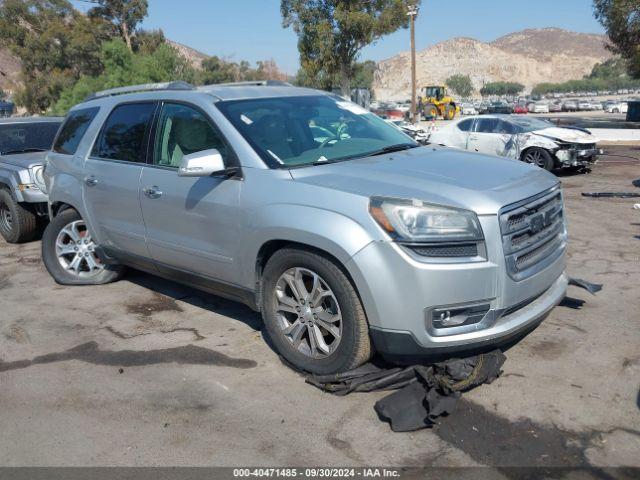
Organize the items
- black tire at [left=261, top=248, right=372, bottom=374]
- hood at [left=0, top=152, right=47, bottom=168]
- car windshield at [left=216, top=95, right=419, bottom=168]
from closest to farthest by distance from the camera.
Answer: black tire at [left=261, top=248, right=372, bottom=374]
car windshield at [left=216, top=95, right=419, bottom=168]
hood at [left=0, top=152, right=47, bottom=168]

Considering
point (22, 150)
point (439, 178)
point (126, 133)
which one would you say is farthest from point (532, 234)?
point (22, 150)

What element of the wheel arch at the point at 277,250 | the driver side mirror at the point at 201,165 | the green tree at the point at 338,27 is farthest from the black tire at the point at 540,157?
the green tree at the point at 338,27

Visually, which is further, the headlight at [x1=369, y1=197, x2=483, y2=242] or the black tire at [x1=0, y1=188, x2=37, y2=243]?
the black tire at [x1=0, y1=188, x2=37, y2=243]

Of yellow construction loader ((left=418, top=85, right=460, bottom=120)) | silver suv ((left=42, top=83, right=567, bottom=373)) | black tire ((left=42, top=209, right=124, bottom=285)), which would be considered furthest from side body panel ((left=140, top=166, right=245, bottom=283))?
yellow construction loader ((left=418, top=85, right=460, bottom=120))

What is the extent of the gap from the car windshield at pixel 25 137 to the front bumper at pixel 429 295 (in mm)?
7018

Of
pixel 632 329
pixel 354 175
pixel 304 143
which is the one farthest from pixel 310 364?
pixel 632 329

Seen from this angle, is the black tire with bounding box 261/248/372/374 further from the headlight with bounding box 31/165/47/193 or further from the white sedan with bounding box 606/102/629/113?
the white sedan with bounding box 606/102/629/113

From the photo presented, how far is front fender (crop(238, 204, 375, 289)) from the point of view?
11.5 ft

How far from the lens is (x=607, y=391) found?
3.70 metres

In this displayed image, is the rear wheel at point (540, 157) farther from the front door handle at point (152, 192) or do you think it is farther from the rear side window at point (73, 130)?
the front door handle at point (152, 192)

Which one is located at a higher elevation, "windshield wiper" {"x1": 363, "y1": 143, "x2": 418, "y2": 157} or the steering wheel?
the steering wheel

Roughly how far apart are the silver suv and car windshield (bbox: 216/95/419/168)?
0.01 m

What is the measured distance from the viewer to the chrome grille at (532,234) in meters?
3.51

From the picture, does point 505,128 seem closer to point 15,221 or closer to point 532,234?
point 15,221
